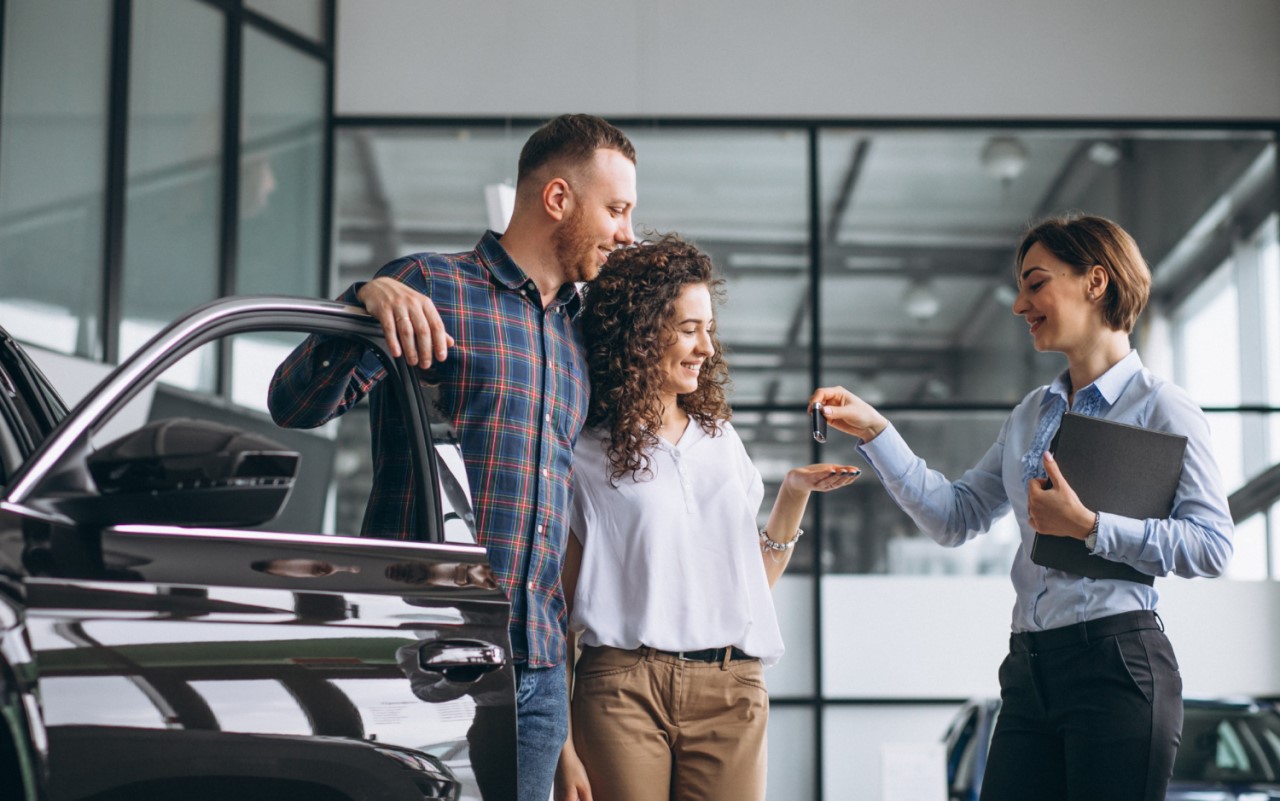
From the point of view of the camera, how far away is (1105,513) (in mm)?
2109

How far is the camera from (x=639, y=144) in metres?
6.46

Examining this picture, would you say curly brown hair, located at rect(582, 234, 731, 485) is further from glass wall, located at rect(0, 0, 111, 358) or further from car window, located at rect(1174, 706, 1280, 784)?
glass wall, located at rect(0, 0, 111, 358)

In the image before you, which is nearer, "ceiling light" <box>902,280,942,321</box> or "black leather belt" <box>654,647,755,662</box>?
"black leather belt" <box>654,647,755,662</box>

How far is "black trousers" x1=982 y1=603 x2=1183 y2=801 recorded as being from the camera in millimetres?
2039

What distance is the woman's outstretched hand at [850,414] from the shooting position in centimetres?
254

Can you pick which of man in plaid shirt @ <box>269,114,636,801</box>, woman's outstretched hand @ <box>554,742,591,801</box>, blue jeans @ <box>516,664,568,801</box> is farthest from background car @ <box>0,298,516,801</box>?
woman's outstretched hand @ <box>554,742,591,801</box>

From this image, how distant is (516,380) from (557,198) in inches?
15.2

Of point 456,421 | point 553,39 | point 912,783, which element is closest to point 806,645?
point 912,783

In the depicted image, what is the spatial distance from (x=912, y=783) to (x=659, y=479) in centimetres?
359

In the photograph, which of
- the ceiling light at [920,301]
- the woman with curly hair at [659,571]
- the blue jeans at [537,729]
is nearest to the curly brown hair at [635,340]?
the woman with curly hair at [659,571]

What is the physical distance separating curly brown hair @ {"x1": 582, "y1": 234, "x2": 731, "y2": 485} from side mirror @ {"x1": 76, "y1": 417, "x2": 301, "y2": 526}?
999 mm

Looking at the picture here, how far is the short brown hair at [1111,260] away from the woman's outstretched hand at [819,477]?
53cm

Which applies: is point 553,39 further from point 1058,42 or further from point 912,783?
point 912,783

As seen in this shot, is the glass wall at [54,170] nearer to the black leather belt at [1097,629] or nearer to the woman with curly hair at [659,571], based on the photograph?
the woman with curly hair at [659,571]
